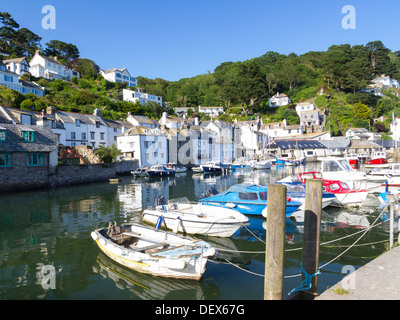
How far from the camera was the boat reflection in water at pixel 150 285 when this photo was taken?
351 inches

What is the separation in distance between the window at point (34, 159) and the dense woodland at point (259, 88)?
3243 centimetres

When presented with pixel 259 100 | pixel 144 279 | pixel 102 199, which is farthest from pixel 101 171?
pixel 259 100

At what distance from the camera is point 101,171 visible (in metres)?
43.4

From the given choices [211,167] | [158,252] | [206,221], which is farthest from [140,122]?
[158,252]

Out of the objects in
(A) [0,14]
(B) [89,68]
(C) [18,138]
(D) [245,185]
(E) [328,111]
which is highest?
(A) [0,14]

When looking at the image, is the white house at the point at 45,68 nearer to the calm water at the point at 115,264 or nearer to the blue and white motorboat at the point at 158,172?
the blue and white motorboat at the point at 158,172

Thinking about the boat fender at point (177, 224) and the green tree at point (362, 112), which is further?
the green tree at point (362, 112)

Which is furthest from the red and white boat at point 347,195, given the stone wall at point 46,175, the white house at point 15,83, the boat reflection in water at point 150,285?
the white house at point 15,83

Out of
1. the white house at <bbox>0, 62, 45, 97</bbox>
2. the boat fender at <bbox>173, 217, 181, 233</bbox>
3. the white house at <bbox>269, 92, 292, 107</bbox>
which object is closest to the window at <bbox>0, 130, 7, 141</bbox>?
the boat fender at <bbox>173, 217, 181, 233</bbox>

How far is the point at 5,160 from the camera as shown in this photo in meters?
30.8

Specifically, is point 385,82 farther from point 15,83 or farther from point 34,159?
point 15,83

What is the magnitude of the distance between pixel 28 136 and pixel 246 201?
1179 inches

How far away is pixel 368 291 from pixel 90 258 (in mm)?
10783
